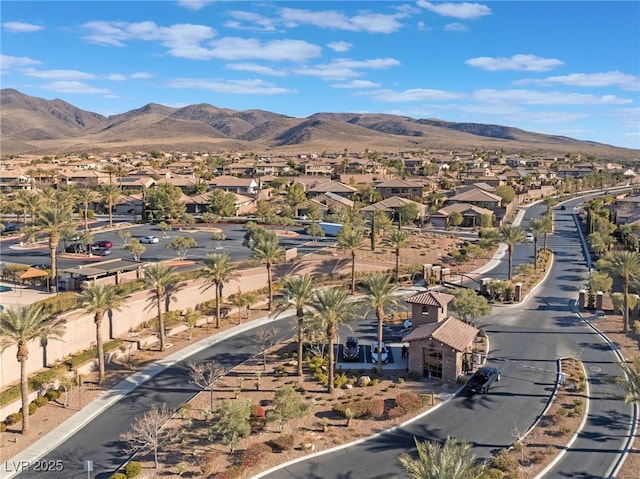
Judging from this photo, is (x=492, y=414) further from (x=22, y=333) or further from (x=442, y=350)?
(x=22, y=333)

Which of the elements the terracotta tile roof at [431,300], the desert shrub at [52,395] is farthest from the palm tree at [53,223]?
the terracotta tile roof at [431,300]

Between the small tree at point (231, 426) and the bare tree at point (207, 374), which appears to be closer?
the small tree at point (231, 426)

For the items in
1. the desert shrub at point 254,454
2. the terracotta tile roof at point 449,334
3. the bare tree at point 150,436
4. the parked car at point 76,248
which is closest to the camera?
the desert shrub at point 254,454

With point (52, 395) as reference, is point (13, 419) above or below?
below

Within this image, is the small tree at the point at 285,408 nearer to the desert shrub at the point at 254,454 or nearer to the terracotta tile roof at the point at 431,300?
the desert shrub at the point at 254,454

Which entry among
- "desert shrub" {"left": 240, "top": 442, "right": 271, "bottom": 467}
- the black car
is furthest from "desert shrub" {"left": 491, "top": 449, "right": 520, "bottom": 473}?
"desert shrub" {"left": 240, "top": 442, "right": 271, "bottom": 467}

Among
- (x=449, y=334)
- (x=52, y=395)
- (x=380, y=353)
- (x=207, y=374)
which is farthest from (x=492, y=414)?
(x=52, y=395)

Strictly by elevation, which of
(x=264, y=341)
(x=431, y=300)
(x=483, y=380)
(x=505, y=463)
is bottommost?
(x=505, y=463)
